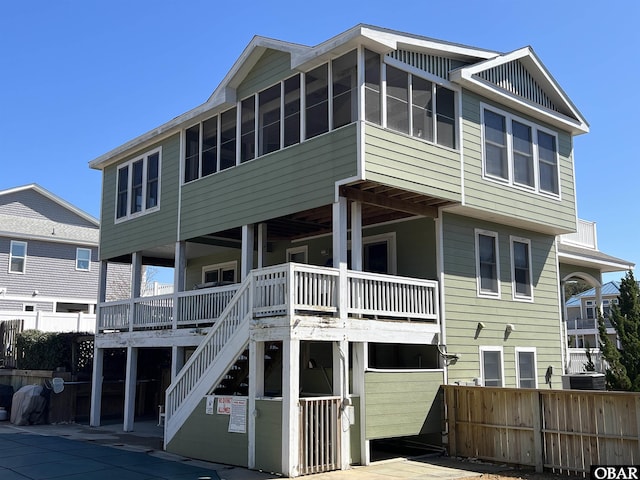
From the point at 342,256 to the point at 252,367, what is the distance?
276 centimetres

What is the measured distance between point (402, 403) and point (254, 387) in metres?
→ 3.16

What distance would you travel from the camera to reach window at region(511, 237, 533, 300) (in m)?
17.0

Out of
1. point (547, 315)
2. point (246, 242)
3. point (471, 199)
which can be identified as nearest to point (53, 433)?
point (246, 242)

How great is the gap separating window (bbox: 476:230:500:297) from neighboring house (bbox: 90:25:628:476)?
2.0 inches

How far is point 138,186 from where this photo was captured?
784 inches

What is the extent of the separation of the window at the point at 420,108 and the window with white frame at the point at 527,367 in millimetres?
5810

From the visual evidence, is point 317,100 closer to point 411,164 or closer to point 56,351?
point 411,164

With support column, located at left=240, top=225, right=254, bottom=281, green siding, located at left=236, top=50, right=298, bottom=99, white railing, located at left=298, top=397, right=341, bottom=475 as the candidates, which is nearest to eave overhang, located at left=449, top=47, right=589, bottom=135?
green siding, located at left=236, top=50, right=298, bottom=99

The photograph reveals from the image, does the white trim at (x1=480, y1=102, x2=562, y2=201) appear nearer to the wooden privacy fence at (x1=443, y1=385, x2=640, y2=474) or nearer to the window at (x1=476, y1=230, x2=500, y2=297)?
the window at (x1=476, y1=230, x2=500, y2=297)

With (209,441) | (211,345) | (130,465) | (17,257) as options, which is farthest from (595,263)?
(17,257)

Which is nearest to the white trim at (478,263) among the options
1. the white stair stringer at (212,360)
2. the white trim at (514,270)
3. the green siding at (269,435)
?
the white trim at (514,270)

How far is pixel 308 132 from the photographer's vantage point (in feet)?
46.7

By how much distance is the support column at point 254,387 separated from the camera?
12328 mm

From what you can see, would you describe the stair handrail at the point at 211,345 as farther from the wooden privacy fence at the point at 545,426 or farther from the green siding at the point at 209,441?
the wooden privacy fence at the point at 545,426
